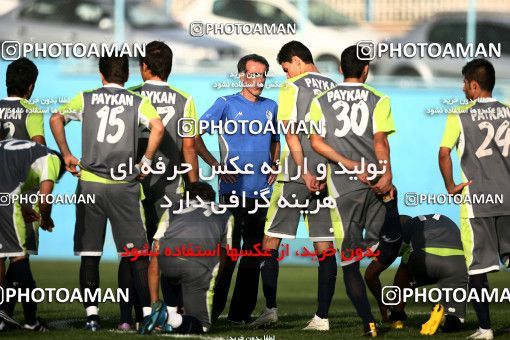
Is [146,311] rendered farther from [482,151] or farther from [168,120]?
[482,151]

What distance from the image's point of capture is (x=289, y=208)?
1155 cm

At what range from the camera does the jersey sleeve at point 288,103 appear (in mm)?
11484

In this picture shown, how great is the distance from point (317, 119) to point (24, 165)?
2.37 metres

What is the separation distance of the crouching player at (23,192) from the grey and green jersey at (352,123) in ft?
7.19

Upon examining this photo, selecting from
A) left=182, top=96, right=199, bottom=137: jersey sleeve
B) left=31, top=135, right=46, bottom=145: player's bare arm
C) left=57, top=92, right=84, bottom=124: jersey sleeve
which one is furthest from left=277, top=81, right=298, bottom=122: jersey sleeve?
left=31, top=135, right=46, bottom=145: player's bare arm

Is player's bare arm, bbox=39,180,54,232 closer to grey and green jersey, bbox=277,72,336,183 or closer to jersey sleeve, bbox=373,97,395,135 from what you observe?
grey and green jersey, bbox=277,72,336,183

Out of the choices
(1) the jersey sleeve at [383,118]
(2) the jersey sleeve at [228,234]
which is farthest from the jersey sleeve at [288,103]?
(2) the jersey sleeve at [228,234]

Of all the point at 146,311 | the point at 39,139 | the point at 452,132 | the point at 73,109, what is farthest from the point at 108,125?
the point at 452,132

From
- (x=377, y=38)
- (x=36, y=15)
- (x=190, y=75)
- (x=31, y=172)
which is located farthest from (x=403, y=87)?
(x=31, y=172)

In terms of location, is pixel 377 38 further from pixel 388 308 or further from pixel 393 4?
pixel 388 308

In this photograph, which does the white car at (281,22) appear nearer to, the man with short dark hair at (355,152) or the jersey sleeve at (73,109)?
the jersey sleeve at (73,109)

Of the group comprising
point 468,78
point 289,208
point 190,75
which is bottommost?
point 289,208

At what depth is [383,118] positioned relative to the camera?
10656 millimetres

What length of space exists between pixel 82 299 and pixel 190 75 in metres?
9.34
